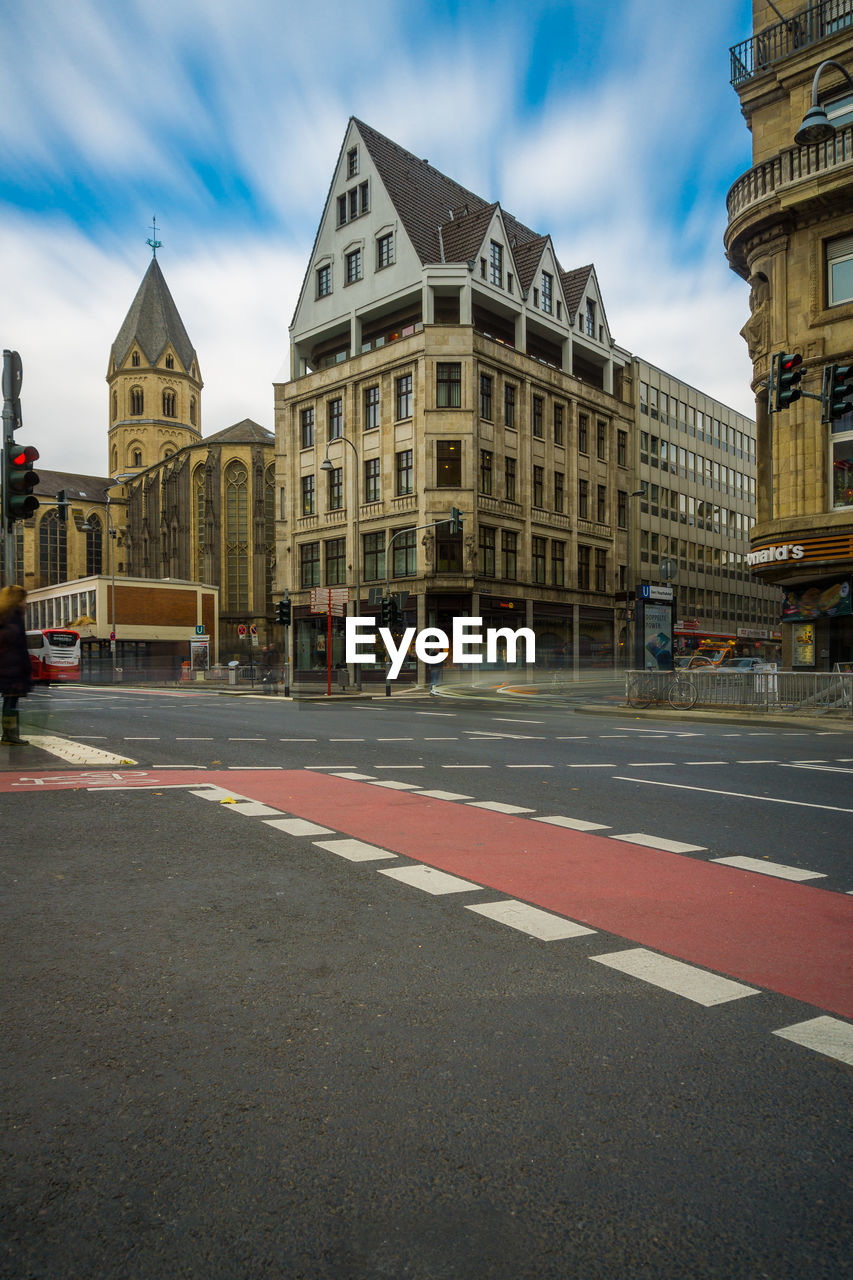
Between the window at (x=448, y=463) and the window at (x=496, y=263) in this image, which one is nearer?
the window at (x=448, y=463)

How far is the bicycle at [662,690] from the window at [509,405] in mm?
27139

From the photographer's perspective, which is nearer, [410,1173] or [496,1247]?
[496,1247]

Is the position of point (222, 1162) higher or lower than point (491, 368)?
lower

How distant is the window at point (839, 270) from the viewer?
25656 millimetres

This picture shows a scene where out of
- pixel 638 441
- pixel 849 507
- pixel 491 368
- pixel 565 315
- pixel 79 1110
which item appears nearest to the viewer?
pixel 79 1110

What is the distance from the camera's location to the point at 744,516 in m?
80.3

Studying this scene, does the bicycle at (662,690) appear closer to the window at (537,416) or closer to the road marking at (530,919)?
the road marking at (530,919)

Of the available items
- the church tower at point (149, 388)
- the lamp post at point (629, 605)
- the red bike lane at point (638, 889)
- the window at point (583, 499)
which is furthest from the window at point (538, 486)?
the church tower at point (149, 388)

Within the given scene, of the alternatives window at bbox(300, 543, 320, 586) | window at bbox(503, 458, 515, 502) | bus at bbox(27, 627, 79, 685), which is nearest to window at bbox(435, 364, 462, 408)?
window at bbox(503, 458, 515, 502)

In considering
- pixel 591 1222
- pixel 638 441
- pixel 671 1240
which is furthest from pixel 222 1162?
pixel 638 441

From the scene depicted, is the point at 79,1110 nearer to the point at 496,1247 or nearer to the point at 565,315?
the point at 496,1247

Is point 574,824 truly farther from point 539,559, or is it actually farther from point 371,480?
point 539,559

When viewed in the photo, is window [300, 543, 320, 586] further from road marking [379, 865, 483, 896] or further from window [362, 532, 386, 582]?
road marking [379, 865, 483, 896]

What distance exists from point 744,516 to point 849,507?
190 ft
